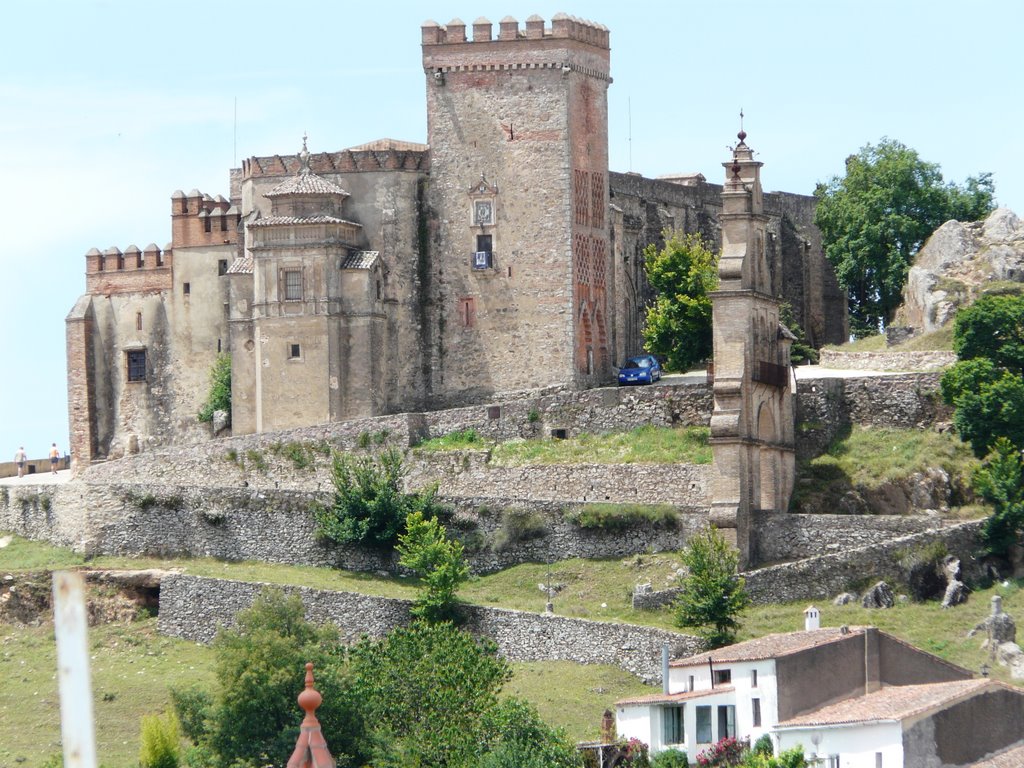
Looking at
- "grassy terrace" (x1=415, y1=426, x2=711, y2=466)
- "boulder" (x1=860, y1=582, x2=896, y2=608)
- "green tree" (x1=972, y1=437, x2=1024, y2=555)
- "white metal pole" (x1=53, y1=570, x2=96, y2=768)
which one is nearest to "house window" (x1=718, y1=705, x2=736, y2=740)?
"boulder" (x1=860, y1=582, x2=896, y2=608)

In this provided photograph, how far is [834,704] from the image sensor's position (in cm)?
4269

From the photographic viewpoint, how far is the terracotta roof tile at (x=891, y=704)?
39.6 metres

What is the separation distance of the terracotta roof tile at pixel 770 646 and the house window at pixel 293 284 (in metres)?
24.4

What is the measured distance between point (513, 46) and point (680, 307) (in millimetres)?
10869

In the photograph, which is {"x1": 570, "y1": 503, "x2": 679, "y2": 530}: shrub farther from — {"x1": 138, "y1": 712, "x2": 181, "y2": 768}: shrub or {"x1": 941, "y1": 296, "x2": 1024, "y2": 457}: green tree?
{"x1": 138, "y1": 712, "x2": 181, "y2": 768}: shrub

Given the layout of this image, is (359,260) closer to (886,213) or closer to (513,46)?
(513,46)

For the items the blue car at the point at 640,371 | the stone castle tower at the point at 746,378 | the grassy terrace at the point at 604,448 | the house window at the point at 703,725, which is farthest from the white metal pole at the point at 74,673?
the blue car at the point at 640,371

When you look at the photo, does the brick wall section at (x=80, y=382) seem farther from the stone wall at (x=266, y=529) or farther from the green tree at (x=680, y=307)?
the green tree at (x=680, y=307)

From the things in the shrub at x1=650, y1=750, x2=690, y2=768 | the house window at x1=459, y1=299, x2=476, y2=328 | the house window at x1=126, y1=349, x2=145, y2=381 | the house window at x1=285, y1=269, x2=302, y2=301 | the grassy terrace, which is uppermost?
the house window at x1=285, y1=269, x2=302, y2=301

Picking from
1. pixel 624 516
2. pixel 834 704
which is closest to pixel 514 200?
pixel 624 516

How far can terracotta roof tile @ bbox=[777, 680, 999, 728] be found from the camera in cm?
3959

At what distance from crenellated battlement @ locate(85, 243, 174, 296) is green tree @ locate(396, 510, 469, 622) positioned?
2066 centimetres

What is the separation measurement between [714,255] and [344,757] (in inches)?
1433

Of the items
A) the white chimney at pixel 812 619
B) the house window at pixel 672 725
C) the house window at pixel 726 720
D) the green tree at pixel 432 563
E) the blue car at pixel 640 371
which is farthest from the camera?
the blue car at pixel 640 371
